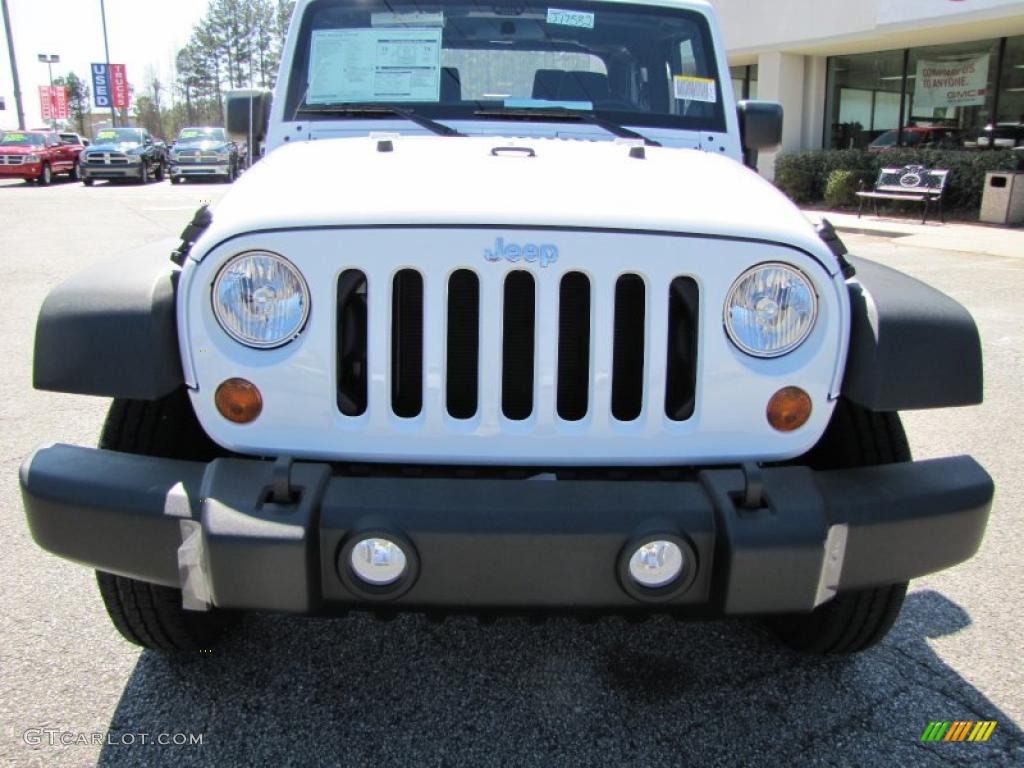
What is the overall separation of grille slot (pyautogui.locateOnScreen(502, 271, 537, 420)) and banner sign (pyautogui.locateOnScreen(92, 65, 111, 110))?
53.5 metres

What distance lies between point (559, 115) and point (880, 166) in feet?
51.4

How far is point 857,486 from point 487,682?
1171mm

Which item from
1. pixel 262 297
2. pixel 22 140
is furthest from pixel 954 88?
pixel 22 140

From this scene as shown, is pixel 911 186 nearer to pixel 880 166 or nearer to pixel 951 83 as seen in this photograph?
pixel 880 166

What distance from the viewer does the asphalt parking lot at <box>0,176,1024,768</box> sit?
7.37ft

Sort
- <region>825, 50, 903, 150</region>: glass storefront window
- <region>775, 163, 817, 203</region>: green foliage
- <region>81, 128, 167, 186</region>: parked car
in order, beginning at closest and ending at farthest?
1. <region>825, 50, 903, 150</region>: glass storefront window
2. <region>775, 163, 817, 203</region>: green foliage
3. <region>81, 128, 167, 186</region>: parked car

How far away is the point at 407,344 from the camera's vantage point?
211 centimetres

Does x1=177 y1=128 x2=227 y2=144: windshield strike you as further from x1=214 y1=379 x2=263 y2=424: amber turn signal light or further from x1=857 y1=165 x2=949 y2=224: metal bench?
x1=214 y1=379 x2=263 y2=424: amber turn signal light

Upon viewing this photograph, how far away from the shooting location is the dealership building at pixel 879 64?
15.5 m

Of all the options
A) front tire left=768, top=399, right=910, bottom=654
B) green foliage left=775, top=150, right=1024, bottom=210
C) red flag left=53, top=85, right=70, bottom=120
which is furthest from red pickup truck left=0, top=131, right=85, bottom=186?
front tire left=768, top=399, right=910, bottom=654

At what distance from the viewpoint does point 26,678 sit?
8.15 ft

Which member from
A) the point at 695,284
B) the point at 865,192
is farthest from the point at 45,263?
the point at 865,192

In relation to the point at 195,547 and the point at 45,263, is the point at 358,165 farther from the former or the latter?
the point at 45,263

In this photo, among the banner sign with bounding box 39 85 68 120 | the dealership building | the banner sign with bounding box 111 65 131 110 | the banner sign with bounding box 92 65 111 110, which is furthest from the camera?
the banner sign with bounding box 39 85 68 120
